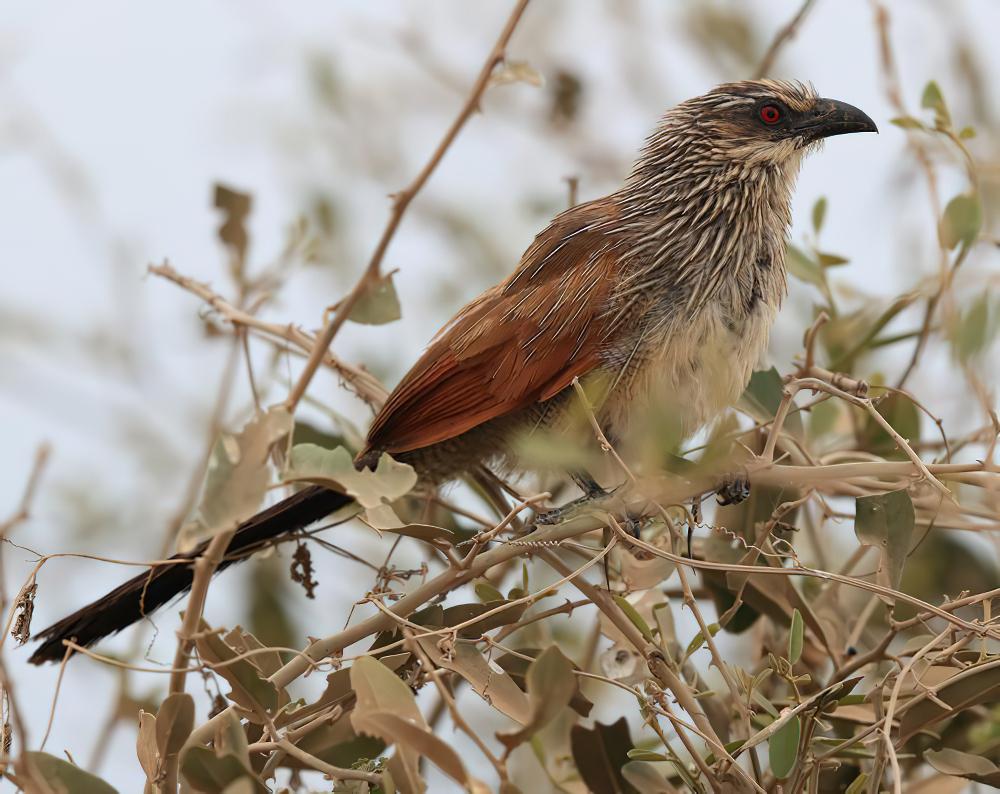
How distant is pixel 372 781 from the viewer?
1.29m

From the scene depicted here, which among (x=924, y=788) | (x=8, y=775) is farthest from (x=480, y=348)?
(x=8, y=775)

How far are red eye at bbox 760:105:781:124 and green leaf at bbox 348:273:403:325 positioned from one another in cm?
102

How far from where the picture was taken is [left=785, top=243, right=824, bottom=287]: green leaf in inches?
86.7

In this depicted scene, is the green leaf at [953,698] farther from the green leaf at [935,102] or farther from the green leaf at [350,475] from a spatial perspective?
the green leaf at [935,102]

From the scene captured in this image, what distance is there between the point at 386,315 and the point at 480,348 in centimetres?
32

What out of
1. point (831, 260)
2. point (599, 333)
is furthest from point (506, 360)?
point (831, 260)

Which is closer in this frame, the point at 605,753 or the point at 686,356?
the point at 605,753

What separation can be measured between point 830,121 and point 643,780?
1.60 meters

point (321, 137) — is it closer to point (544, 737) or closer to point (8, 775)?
point (544, 737)

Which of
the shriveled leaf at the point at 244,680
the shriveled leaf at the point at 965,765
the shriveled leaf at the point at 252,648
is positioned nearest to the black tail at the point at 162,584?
the shriveled leaf at the point at 252,648

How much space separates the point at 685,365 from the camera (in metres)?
2.18

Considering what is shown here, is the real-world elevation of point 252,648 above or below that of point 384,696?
above

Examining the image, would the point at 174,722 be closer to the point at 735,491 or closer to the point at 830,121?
the point at 735,491

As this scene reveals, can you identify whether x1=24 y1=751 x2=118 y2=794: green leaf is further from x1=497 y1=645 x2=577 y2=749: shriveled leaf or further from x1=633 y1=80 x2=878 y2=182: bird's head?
x1=633 y1=80 x2=878 y2=182: bird's head
